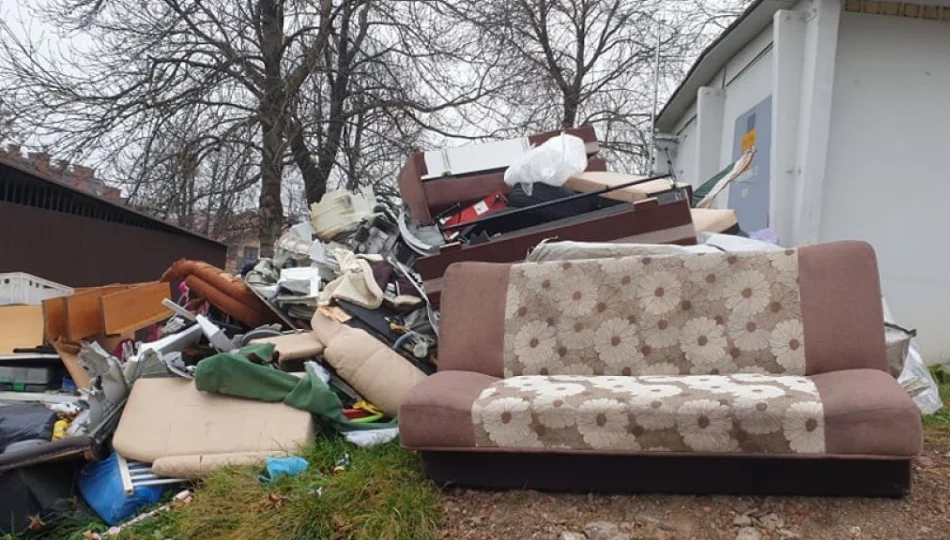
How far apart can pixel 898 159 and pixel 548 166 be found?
8.55 feet

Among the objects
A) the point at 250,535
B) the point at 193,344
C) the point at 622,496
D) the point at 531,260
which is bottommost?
the point at 250,535

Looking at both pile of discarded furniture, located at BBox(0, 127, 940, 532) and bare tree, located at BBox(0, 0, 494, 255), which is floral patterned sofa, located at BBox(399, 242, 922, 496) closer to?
pile of discarded furniture, located at BBox(0, 127, 940, 532)

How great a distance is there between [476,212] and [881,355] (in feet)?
8.76

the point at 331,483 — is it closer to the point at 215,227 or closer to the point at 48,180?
the point at 48,180

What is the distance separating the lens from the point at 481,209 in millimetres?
4605

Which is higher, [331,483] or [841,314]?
[841,314]

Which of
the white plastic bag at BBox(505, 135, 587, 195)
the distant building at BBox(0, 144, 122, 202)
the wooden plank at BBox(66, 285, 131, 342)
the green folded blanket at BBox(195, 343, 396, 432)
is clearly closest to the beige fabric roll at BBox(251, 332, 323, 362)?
the green folded blanket at BBox(195, 343, 396, 432)

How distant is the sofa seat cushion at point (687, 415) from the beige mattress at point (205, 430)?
0.78 metres

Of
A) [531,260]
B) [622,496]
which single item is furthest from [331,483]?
[531,260]

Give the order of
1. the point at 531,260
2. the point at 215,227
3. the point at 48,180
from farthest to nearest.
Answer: the point at 215,227
the point at 48,180
the point at 531,260

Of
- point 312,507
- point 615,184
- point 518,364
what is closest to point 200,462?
point 312,507

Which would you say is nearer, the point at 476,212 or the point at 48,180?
the point at 476,212

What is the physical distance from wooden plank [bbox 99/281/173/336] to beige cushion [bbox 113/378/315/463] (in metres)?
1.83

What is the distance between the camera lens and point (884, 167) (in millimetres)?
4781
